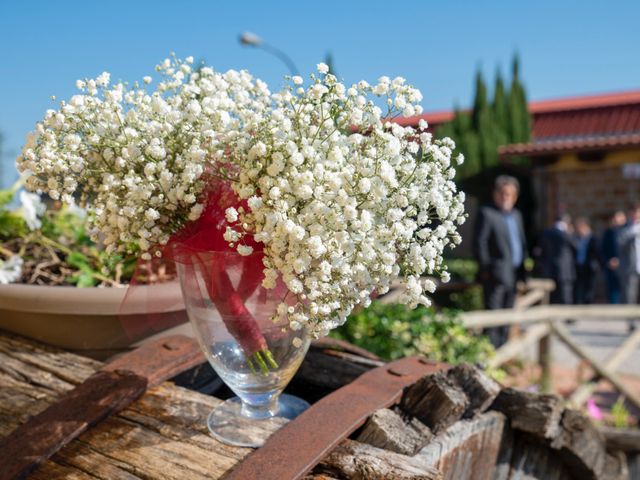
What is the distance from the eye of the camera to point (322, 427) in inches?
45.5

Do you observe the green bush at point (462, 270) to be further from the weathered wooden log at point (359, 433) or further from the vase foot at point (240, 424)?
the vase foot at point (240, 424)

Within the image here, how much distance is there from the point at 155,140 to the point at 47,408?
2.07ft

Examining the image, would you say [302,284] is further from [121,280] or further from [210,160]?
[121,280]

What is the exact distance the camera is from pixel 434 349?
11.9 ft

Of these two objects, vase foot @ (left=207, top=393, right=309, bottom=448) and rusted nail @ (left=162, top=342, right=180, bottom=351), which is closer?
vase foot @ (left=207, top=393, right=309, bottom=448)

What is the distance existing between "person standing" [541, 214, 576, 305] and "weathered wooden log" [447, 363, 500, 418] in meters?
8.99

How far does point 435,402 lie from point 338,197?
1.76ft

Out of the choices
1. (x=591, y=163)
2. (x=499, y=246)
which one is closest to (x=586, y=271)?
(x=591, y=163)

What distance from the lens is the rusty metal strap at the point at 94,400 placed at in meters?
1.17

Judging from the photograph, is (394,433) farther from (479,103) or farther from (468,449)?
(479,103)

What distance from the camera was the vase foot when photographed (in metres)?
1.21

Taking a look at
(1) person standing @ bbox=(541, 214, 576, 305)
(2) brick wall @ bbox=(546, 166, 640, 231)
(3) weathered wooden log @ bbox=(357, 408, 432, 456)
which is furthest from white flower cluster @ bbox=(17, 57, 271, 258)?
(2) brick wall @ bbox=(546, 166, 640, 231)

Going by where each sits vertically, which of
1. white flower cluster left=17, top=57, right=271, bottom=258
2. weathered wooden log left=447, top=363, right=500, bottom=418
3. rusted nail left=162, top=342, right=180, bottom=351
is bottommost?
weathered wooden log left=447, top=363, right=500, bottom=418

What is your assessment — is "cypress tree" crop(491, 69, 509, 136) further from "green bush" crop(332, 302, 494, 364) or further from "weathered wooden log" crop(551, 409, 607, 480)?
"weathered wooden log" crop(551, 409, 607, 480)
